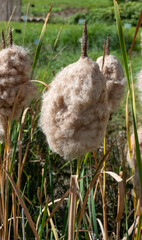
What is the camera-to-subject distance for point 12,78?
40.9 inches

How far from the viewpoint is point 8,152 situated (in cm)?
111

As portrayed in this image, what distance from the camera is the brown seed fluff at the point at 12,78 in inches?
40.9

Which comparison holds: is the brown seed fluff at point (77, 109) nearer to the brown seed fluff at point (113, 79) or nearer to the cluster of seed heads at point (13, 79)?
the cluster of seed heads at point (13, 79)

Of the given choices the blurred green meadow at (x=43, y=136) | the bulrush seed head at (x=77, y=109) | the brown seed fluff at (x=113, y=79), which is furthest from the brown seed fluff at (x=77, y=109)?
the brown seed fluff at (x=113, y=79)

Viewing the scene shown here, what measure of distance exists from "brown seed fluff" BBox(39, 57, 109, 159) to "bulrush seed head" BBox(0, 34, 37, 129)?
0.21 meters

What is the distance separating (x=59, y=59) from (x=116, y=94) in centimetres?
436

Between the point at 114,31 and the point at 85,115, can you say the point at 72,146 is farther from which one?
the point at 114,31

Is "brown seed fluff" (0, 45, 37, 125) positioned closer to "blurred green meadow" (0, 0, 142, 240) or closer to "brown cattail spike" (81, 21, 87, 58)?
"blurred green meadow" (0, 0, 142, 240)

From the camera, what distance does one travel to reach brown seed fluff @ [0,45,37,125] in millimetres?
1038

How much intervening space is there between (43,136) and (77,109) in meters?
1.82

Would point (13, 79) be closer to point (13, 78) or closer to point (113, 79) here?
point (13, 78)

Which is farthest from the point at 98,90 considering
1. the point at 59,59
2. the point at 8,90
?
the point at 59,59

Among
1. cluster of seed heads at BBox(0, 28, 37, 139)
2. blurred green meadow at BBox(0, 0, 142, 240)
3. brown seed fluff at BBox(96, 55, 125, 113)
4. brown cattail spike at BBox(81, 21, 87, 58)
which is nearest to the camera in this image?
brown cattail spike at BBox(81, 21, 87, 58)

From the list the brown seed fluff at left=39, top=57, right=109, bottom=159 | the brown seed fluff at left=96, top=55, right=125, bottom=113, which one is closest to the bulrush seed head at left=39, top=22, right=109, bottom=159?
the brown seed fluff at left=39, top=57, right=109, bottom=159
